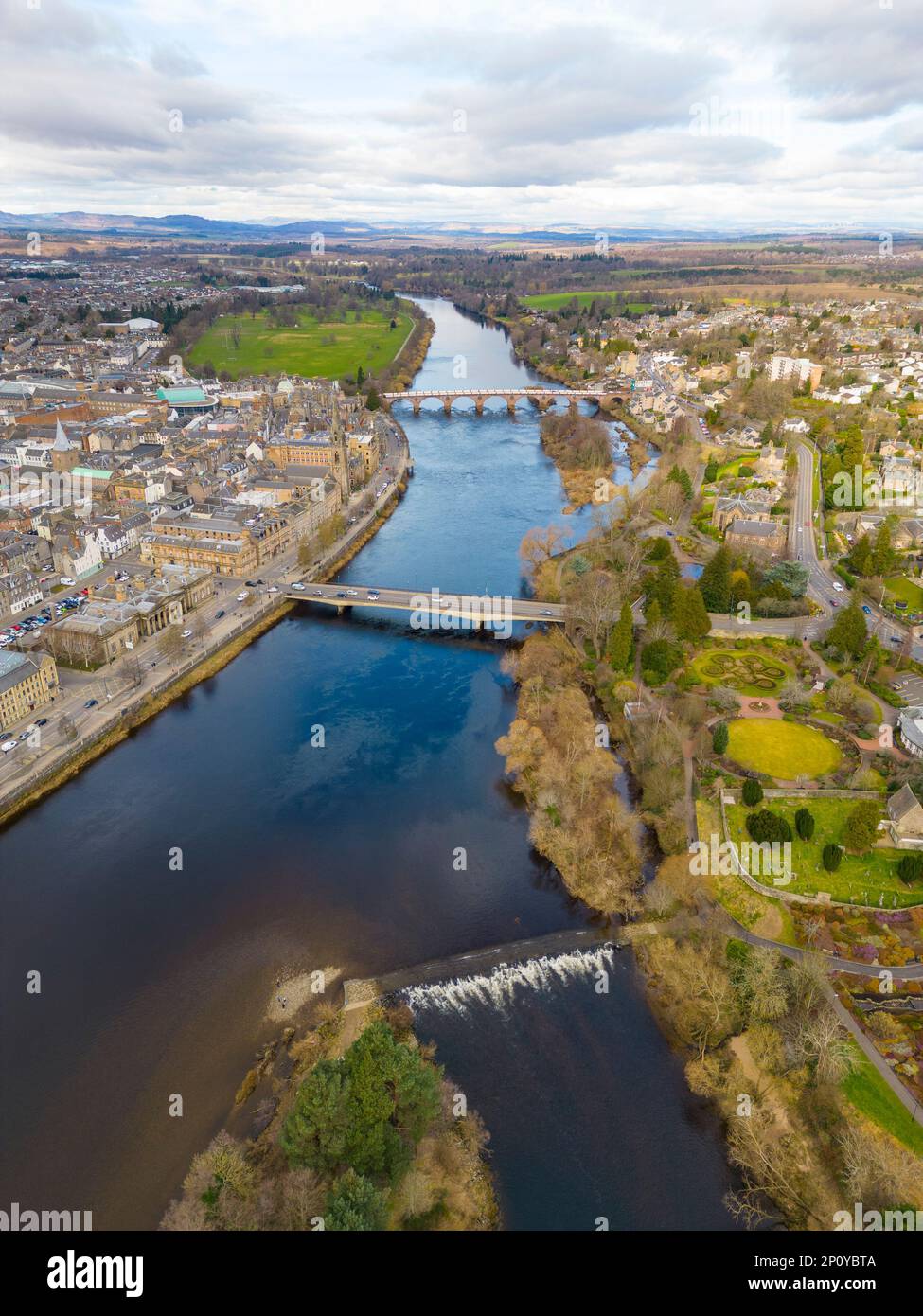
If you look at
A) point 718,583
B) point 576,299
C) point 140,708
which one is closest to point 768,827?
point 718,583

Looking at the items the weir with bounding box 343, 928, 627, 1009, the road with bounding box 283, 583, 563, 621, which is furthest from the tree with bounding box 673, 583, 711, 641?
the weir with bounding box 343, 928, 627, 1009

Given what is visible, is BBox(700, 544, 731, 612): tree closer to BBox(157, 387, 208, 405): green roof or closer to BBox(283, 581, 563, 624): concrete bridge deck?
BBox(283, 581, 563, 624): concrete bridge deck

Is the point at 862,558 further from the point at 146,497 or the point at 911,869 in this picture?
the point at 146,497

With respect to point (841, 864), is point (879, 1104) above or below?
below

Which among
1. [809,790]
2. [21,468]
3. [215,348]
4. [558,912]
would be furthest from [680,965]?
[215,348]

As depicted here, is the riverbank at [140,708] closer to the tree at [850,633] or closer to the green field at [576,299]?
the tree at [850,633]
